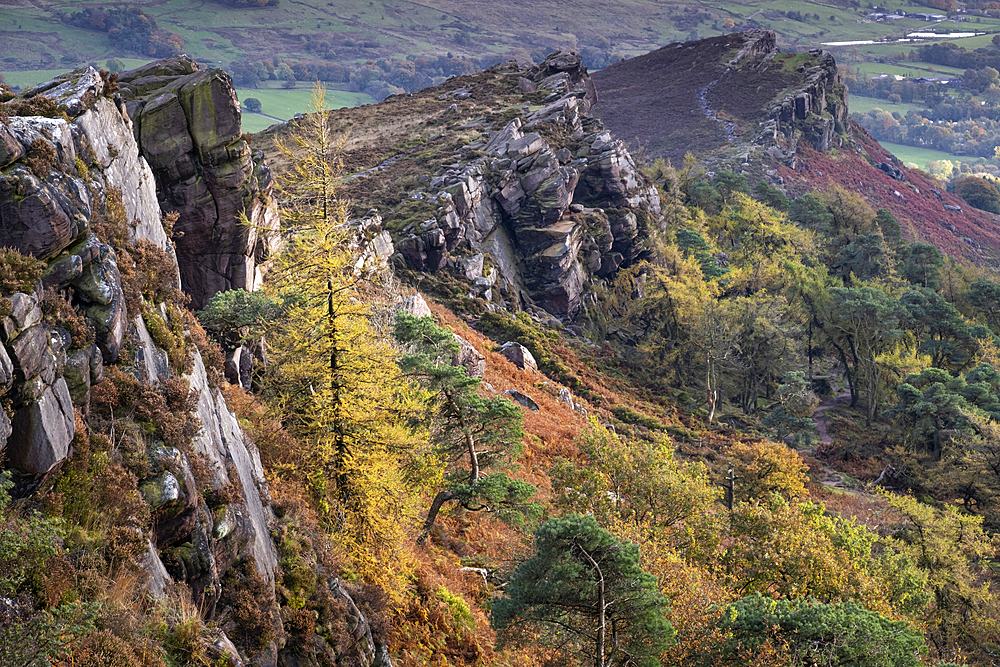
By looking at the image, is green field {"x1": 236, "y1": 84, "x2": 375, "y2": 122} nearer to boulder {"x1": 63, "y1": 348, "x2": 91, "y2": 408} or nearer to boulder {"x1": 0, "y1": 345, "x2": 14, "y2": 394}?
boulder {"x1": 63, "y1": 348, "x2": 91, "y2": 408}

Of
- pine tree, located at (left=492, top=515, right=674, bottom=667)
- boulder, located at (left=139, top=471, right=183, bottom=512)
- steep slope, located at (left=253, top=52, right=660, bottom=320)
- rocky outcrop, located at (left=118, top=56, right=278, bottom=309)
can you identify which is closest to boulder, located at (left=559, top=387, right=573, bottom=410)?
steep slope, located at (left=253, top=52, right=660, bottom=320)

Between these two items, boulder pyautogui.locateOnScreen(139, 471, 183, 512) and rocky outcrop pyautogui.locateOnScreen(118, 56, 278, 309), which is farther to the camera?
rocky outcrop pyautogui.locateOnScreen(118, 56, 278, 309)

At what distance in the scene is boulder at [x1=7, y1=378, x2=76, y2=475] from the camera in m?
8.42

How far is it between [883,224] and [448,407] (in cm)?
7630

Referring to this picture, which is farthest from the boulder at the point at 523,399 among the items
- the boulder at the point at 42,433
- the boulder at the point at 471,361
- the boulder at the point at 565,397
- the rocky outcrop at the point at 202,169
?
the boulder at the point at 42,433

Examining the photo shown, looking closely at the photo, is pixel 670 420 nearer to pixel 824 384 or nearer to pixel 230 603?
pixel 824 384

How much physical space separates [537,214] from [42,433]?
5011cm

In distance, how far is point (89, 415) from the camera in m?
9.95

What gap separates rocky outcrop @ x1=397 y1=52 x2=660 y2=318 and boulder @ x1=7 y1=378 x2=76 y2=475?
3960 centimetres

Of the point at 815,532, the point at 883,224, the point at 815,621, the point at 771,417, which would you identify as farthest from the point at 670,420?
the point at 883,224

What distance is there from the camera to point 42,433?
8617 millimetres

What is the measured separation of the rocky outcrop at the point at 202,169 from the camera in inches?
854

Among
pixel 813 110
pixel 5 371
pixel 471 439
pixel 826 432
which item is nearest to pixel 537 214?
pixel 826 432

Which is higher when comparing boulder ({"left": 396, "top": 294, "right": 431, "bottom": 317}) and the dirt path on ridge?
boulder ({"left": 396, "top": 294, "right": 431, "bottom": 317})
